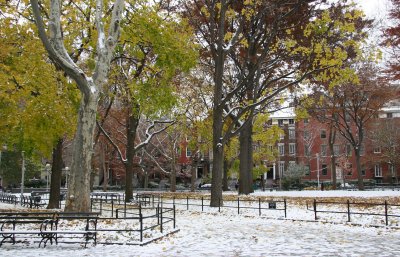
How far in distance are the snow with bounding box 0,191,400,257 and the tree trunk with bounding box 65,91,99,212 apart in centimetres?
301

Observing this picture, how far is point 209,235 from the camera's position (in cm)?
1354

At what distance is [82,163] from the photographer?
14406 millimetres

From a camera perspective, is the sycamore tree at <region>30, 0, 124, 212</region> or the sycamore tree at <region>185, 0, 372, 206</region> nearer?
the sycamore tree at <region>30, 0, 124, 212</region>

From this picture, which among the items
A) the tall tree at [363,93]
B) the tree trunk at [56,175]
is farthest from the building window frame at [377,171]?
the tree trunk at [56,175]

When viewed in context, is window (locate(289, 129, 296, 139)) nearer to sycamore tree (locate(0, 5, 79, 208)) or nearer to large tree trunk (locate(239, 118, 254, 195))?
large tree trunk (locate(239, 118, 254, 195))

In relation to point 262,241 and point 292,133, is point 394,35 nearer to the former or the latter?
point 262,241

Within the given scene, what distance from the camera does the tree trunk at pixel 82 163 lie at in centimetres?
1433

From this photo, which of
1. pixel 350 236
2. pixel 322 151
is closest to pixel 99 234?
pixel 350 236

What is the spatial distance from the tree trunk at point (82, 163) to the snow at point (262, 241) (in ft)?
9.86

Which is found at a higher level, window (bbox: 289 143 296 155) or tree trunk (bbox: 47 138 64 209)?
window (bbox: 289 143 296 155)

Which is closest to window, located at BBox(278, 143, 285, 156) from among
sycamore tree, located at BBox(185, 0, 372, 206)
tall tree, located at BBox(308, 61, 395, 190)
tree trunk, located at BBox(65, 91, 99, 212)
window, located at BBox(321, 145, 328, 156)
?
window, located at BBox(321, 145, 328, 156)

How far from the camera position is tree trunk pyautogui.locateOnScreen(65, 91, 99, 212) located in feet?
47.0

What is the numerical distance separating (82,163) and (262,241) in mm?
6448

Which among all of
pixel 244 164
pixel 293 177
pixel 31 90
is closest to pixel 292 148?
pixel 293 177
